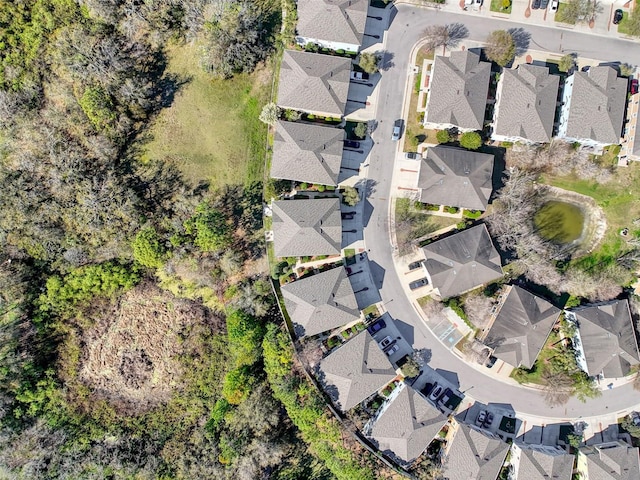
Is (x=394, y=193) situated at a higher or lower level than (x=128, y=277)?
higher

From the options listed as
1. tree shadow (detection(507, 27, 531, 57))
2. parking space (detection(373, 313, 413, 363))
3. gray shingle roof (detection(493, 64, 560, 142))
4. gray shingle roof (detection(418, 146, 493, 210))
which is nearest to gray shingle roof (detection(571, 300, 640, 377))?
gray shingle roof (detection(418, 146, 493, 210))

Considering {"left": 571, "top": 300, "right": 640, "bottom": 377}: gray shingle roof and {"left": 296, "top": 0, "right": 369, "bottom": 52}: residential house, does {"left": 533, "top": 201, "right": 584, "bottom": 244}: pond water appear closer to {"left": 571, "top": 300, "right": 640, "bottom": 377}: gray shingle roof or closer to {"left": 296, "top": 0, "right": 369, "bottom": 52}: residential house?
{"left": 571, "top": 300, "right": 640, "bottom": 377}: gray shingle roof

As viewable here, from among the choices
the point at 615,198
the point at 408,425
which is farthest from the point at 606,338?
the point at 408,425

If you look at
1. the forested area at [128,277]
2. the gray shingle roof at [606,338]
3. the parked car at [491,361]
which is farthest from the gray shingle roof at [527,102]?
the forested area at [128,277]

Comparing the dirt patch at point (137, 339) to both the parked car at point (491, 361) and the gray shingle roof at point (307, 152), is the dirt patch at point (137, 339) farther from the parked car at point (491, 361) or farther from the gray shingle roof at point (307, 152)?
the parked car at point (491, 361)

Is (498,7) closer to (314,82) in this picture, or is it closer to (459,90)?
(459,90)

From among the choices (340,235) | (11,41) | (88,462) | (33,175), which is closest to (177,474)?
(88,462)

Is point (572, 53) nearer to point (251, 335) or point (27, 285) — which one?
point (251, 335)
